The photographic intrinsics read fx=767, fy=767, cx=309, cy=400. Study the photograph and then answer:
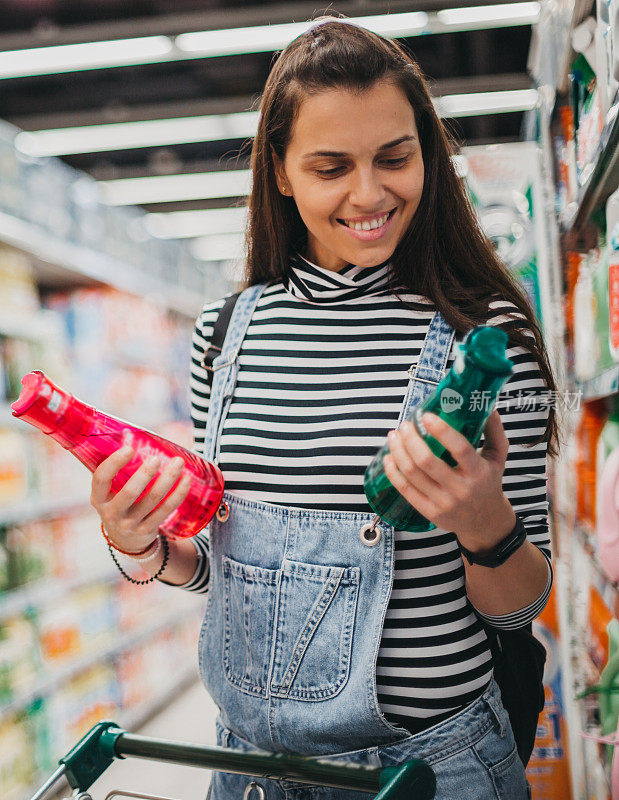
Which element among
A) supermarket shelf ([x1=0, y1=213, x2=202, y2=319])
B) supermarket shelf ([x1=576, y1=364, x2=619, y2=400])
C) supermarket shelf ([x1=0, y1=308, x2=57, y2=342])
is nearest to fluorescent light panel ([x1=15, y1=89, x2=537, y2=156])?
supermarket shelf ([x1=0, y1=213, x2=202, y2=319])

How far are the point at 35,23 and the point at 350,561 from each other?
4941 mm

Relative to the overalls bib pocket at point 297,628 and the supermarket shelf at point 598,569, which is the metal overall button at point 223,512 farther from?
the supermarket shelf at point 598,569

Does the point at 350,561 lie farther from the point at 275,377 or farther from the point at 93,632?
the point at 93,632

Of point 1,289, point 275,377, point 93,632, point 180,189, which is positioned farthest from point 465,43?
point 275,377

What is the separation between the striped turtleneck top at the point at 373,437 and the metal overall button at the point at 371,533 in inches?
1.4

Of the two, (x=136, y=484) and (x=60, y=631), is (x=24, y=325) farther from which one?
(x=136, y=484)

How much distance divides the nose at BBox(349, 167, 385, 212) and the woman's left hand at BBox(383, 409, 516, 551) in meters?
0.39

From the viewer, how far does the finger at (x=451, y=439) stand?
2.70ft

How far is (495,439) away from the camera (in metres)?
0.93

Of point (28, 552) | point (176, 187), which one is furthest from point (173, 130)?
point (28, 552)

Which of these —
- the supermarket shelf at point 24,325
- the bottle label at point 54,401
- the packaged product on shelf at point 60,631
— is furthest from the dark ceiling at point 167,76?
the bottle label at point 54,401

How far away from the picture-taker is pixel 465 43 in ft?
19.0

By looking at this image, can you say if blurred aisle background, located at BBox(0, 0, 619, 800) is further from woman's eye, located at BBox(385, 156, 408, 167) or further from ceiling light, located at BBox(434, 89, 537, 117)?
woman's eye, located at BBox(385, 156, 408, 167)

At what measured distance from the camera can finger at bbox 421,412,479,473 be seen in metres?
0.82
